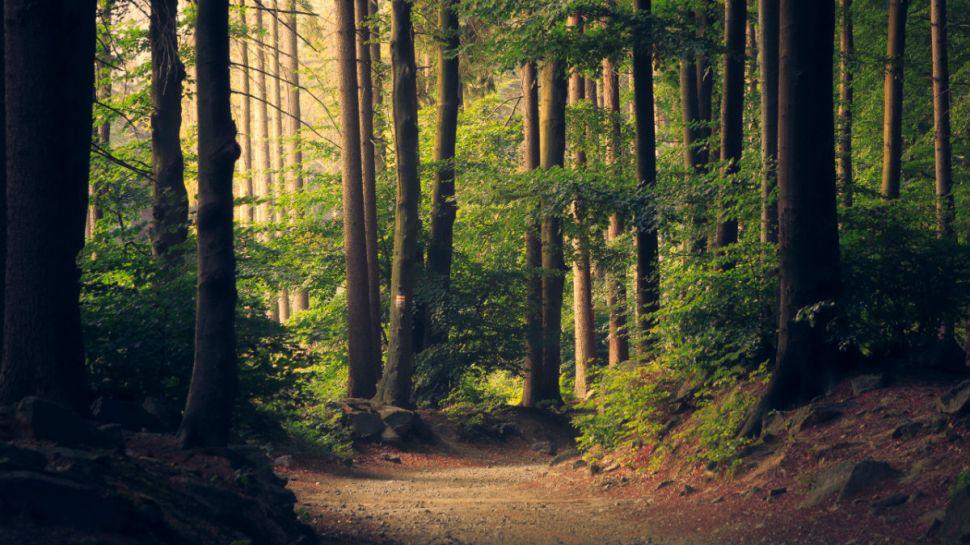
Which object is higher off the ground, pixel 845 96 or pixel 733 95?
pixel 845 96

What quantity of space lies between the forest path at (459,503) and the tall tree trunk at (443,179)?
181 inches

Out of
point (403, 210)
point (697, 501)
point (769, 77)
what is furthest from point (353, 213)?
point (697, 501)

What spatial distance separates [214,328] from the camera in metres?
7.98

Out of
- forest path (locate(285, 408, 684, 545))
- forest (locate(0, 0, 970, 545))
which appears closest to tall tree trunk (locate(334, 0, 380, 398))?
forest (locate(0, 0, 970, 545))

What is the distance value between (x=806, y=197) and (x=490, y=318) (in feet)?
38.7

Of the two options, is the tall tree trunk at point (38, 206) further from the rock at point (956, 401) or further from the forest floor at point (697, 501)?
the rock at point (956, 401)

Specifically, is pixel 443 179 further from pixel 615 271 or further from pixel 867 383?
pixel 867 383

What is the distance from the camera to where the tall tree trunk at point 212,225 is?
26.0ft

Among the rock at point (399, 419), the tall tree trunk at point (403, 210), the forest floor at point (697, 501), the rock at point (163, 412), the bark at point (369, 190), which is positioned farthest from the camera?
the bark at point (369, 190)

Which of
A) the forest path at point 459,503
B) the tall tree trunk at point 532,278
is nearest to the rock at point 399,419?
the forest path at point 459,503

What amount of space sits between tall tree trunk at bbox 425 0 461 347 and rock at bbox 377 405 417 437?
3.24m

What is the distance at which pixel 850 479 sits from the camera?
8070 mm

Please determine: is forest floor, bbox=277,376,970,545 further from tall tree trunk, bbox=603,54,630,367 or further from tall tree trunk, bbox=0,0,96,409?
tall tree trunk, bbox=603,54,630,367

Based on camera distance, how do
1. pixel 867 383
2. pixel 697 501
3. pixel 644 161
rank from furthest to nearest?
pixel 644 161
pixel 867 383
pixel 697 501
